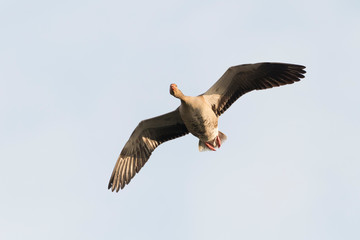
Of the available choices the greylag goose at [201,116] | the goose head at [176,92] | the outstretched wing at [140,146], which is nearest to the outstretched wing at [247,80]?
the greylag goose at [201,116]

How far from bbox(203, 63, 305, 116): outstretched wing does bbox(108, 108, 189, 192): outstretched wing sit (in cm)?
132

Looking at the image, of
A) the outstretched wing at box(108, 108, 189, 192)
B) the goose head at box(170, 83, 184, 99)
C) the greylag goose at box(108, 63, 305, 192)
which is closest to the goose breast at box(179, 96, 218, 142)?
the greylag goose at box(108, 63, 305, 192)

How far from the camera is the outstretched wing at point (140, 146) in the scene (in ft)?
56.6

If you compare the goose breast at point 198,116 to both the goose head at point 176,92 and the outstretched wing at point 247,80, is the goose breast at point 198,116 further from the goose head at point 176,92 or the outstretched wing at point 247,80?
the outstretched wing at point 247,80

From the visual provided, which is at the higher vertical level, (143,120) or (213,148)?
Result: (143,120)

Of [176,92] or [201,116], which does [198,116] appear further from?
[176,92]

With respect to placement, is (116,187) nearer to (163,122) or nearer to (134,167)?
(134,167)

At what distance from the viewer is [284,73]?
16188 mm

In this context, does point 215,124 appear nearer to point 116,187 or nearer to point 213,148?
point 213,148

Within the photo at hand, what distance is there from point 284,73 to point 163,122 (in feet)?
11.1

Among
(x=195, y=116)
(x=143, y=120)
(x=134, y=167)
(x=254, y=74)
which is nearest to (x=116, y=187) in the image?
(x=134, y=167)

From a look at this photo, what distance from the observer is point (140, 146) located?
17.5 m

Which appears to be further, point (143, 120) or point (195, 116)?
point (143, 120)

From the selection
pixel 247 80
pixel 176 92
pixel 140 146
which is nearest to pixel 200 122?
pixel 176 92
